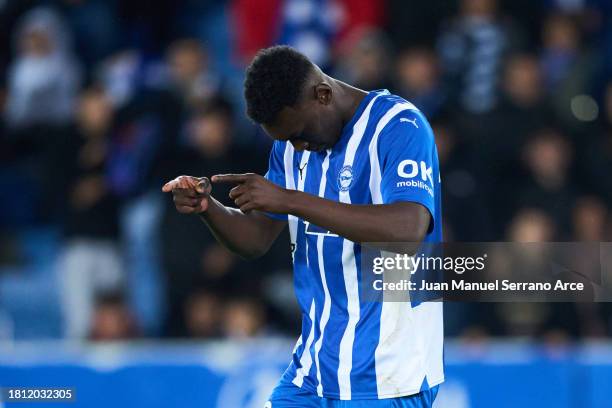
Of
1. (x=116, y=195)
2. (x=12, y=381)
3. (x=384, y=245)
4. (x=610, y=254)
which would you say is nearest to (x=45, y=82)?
(x=116, y=195)

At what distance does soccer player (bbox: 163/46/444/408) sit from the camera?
3785mm

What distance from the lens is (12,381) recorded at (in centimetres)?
729

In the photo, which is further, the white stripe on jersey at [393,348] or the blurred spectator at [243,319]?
the blurred spectator at [243,319]

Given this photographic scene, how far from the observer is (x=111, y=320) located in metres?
8.34

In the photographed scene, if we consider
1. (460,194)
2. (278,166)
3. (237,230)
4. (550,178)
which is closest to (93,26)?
(460,194)

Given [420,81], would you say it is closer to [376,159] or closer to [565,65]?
[565,65]

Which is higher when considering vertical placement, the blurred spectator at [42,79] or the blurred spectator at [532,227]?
the blurred spectator at [42,79]

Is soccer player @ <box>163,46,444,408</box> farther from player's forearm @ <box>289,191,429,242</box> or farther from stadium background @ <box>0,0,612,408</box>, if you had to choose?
stadium background @ <box>0,0,612,408</box>

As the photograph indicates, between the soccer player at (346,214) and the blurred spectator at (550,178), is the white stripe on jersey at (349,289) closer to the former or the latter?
the soccer player at (346,214)

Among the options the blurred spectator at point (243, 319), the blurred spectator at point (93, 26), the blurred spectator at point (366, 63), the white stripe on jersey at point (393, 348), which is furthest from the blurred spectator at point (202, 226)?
the white stripe on jersey at point (393, 348)

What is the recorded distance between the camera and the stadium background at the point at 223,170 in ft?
24.0

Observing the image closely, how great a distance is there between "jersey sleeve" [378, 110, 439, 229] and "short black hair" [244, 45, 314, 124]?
36 centimetres

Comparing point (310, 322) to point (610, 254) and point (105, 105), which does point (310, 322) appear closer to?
point (610, 254)

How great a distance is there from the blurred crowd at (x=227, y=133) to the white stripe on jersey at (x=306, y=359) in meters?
3.60
